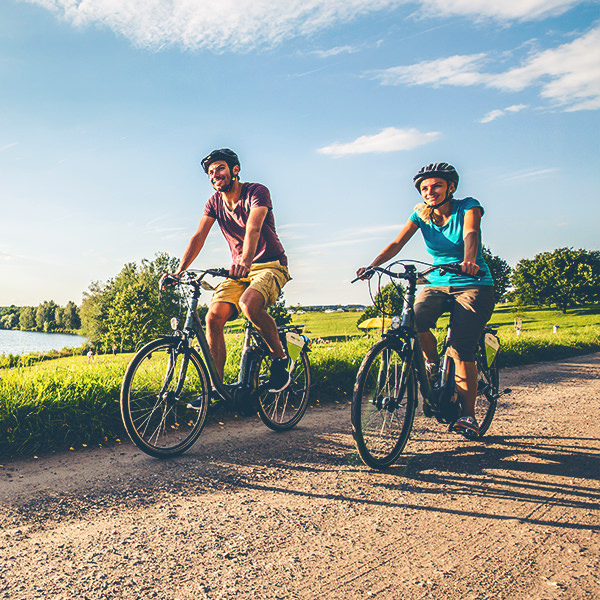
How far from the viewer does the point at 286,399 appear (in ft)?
17.0

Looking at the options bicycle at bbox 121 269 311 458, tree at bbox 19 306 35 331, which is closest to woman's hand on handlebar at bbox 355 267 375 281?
bicycle at bbox 121 269 311 458

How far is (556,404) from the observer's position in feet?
20.6

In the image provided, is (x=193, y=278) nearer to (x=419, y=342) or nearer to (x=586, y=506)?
(x=419, y=342)

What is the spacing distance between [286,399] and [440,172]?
2.53 metres

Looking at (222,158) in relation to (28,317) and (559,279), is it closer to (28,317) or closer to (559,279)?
(559,279)

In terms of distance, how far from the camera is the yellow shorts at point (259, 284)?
4641 mm

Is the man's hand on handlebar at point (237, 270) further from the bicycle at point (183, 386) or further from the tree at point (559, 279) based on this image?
the tree at point (559, 279)

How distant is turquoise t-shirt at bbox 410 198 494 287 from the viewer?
4398 mm

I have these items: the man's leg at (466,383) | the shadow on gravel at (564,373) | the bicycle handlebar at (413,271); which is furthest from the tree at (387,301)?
the shadow on gravel at (564,373)

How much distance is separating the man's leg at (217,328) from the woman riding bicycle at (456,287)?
1.21 meters

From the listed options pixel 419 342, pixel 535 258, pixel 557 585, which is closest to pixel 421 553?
pixel 557 585

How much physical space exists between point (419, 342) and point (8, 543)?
2965 millimetres

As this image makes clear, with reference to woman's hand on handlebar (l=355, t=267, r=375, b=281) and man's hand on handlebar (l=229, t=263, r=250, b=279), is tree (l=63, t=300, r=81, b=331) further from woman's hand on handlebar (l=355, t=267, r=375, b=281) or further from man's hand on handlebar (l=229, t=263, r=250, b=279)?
woman's hand on handlebar (l=355, t=267, r=375, b=281)

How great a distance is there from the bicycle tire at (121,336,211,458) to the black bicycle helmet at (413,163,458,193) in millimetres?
2397
